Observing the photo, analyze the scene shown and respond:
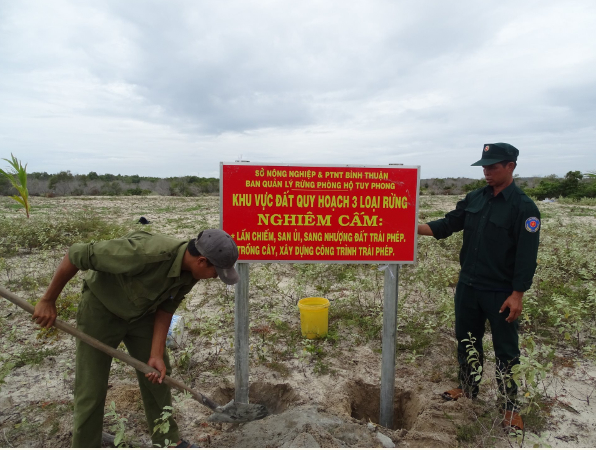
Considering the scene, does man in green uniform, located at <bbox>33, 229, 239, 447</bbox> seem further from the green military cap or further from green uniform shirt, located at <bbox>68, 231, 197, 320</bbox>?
the green military cap

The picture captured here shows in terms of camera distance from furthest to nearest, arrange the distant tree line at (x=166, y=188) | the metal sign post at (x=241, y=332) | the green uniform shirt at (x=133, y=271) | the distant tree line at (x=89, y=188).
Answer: the distant tree line at (x=89, y=188)
the distant tree line at (x=166, y=188)
the metal sign post at (x=241, y=332)
the green uniform shirt at (x=133, y=271)

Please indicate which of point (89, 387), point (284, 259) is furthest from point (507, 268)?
point (89, 387)

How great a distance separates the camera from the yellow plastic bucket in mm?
4234

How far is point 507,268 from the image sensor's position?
2791 millimetres

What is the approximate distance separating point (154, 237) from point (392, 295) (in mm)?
1822

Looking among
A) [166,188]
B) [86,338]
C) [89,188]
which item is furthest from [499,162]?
[166,188]

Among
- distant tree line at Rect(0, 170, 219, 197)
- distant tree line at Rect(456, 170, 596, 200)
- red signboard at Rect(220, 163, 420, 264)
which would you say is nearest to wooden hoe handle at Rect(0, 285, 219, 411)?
red signboard at Rect(220, 163, 420, 264)

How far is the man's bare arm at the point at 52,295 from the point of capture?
2.19 meters

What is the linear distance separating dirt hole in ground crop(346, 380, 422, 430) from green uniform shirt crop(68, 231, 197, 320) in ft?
6.78

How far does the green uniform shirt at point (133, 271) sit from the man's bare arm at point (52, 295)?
9 centimetres

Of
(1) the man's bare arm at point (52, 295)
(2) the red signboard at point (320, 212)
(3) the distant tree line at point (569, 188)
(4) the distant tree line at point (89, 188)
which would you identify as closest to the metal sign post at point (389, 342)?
(2) the red signboard at point (320, 212)

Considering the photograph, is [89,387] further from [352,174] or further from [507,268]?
[507,268]

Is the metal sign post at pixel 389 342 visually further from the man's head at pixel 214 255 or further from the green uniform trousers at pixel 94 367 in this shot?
the green uniform trousers at pixel 94 367

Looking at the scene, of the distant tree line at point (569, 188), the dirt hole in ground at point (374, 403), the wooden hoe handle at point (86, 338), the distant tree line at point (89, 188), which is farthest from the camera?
the distant tree line at point (89, 188)
